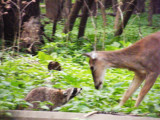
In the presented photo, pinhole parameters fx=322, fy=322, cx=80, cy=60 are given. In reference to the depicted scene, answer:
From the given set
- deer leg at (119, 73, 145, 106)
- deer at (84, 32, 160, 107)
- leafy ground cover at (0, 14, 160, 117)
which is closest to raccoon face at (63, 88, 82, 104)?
leafy ground cover at (0, 14, 160, 117)

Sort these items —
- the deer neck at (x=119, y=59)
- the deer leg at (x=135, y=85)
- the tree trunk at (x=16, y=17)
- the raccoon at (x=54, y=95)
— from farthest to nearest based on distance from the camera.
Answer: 1. the tree trunk at (x=16, y=17)
2. the deer neck at (x=119, y=59)
3. the deer leg at (x=135, y=85)
4. the raccoon at (x=54, y=95)

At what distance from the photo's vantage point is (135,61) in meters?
6.66

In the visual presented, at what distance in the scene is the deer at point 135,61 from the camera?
21.2 ft

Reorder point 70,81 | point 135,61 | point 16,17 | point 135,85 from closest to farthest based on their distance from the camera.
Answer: point 135,61
point 135,85
point 70,81
point 16,17

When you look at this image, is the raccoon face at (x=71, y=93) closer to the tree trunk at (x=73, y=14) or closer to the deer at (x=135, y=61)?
the deer at (x=135, y=61)

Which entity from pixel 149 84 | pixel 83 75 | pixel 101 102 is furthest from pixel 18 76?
pixel 149 84

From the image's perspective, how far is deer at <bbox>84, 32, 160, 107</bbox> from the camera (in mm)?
6457

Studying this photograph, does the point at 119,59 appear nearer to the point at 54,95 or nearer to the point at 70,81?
the point at 70,81

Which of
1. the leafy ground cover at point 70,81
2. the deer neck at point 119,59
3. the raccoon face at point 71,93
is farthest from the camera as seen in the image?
the deer neck at point 119,59

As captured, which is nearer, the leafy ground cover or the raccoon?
the leafy ground cover

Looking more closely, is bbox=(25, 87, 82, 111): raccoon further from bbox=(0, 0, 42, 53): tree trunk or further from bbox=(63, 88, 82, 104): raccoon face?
bbox=(0, 0, 42, 53): tree trunk

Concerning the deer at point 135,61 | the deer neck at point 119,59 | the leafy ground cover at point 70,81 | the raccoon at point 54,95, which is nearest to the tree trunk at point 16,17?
the leafy ground cover at point 70,81

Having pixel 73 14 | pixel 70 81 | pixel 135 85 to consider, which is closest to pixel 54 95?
pixel 70 81

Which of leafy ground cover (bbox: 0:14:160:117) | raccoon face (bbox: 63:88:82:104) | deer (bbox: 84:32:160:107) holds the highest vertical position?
deer (bbox: 84:32:160:107)
